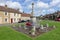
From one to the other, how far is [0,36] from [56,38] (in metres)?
9.00

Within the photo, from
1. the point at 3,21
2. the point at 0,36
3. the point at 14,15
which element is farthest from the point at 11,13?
the point at 0,36

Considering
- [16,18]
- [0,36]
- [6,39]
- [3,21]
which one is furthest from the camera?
[16,18]

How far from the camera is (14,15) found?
237ft

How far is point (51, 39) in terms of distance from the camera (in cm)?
2341

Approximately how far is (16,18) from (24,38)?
51811 millimetres

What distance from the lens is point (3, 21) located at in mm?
63594

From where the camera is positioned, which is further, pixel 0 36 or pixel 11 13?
pixel 11 13

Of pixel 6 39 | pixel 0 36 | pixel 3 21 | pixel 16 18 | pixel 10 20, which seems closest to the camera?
pixel 6 39

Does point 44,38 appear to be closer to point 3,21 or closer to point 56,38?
point 56,38

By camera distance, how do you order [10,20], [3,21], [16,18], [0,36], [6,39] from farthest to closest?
1. [16,18]
2. [10,20]
3. [3,21]
4. [0,36]
5. [6,39]

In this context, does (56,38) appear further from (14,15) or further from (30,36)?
(14,15)

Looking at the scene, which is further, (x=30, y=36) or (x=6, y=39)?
(x=30, y=36)

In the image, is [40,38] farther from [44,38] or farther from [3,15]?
[3,15]

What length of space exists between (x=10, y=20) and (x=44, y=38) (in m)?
46.3
